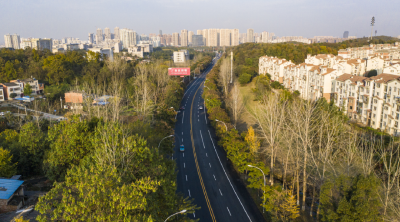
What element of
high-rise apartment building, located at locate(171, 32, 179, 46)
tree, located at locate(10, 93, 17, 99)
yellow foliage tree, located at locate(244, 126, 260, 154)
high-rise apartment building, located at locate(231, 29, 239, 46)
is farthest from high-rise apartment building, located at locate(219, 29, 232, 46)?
yellow foliage tree, located at locate(244, 126, 260, 154)

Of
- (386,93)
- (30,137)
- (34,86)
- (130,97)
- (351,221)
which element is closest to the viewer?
(351,221)

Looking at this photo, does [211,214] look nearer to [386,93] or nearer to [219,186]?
[219,186]

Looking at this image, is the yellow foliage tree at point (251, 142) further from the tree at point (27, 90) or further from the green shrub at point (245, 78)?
the tree at point (27, 90)

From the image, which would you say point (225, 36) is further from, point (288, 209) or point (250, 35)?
point (288, 209)

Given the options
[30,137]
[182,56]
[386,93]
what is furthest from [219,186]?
[182,56]

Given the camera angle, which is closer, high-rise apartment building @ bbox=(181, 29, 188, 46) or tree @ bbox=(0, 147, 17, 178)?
tree @ bbox=(0, 147, 17, 178)

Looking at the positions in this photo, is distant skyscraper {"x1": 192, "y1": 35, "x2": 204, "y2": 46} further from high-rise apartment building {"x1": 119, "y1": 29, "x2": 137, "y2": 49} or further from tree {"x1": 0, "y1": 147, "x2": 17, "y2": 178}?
tree {"x1": 0, "y1": 147, "x2": 17, "y2": 178}
